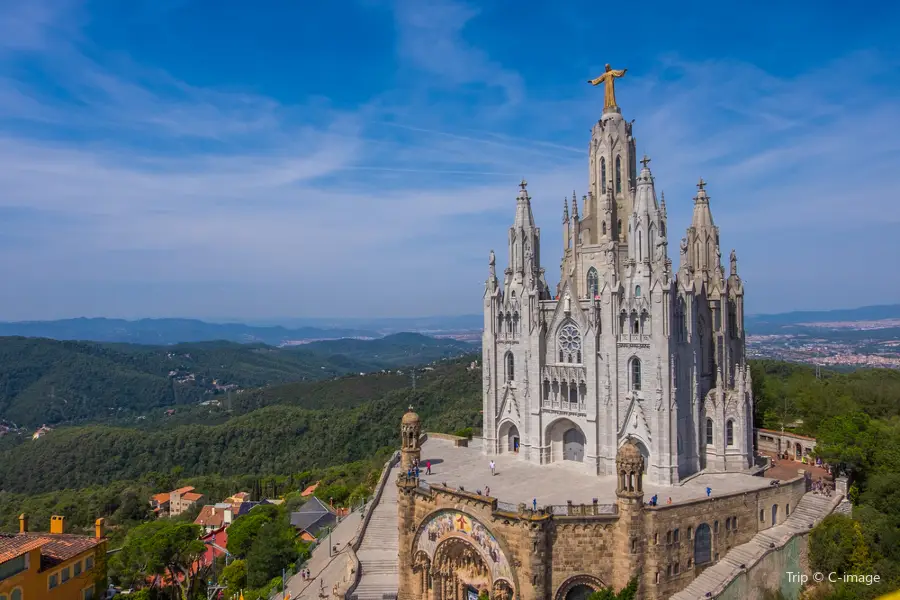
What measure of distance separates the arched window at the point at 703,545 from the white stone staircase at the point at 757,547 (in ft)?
1.55

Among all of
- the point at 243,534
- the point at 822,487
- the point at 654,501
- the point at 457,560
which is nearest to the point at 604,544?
the point at 654,501

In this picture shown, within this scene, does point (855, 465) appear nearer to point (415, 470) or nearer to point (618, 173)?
point (618, 173)

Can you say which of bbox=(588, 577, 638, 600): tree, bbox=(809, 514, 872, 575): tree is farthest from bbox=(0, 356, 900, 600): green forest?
bbox=(588, 577, 638, 600): tree

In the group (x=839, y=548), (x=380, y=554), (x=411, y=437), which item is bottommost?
(x=380, y=554)

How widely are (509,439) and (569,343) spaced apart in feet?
24.7

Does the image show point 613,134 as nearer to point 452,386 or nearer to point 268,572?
point 268,572

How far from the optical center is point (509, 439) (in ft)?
124

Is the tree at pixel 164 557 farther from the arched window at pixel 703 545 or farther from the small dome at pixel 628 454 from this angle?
the arched window at pixel 703 545

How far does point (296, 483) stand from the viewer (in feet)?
215

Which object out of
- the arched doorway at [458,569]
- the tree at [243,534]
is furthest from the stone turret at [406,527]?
the tree at [243,534]

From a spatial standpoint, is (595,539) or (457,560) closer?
(595,539)

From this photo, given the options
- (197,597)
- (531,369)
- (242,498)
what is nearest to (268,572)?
(197,597)

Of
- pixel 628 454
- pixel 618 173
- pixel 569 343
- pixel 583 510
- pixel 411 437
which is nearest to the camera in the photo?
pixel 628 454

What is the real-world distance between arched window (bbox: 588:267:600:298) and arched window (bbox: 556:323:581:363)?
2.38 metres
